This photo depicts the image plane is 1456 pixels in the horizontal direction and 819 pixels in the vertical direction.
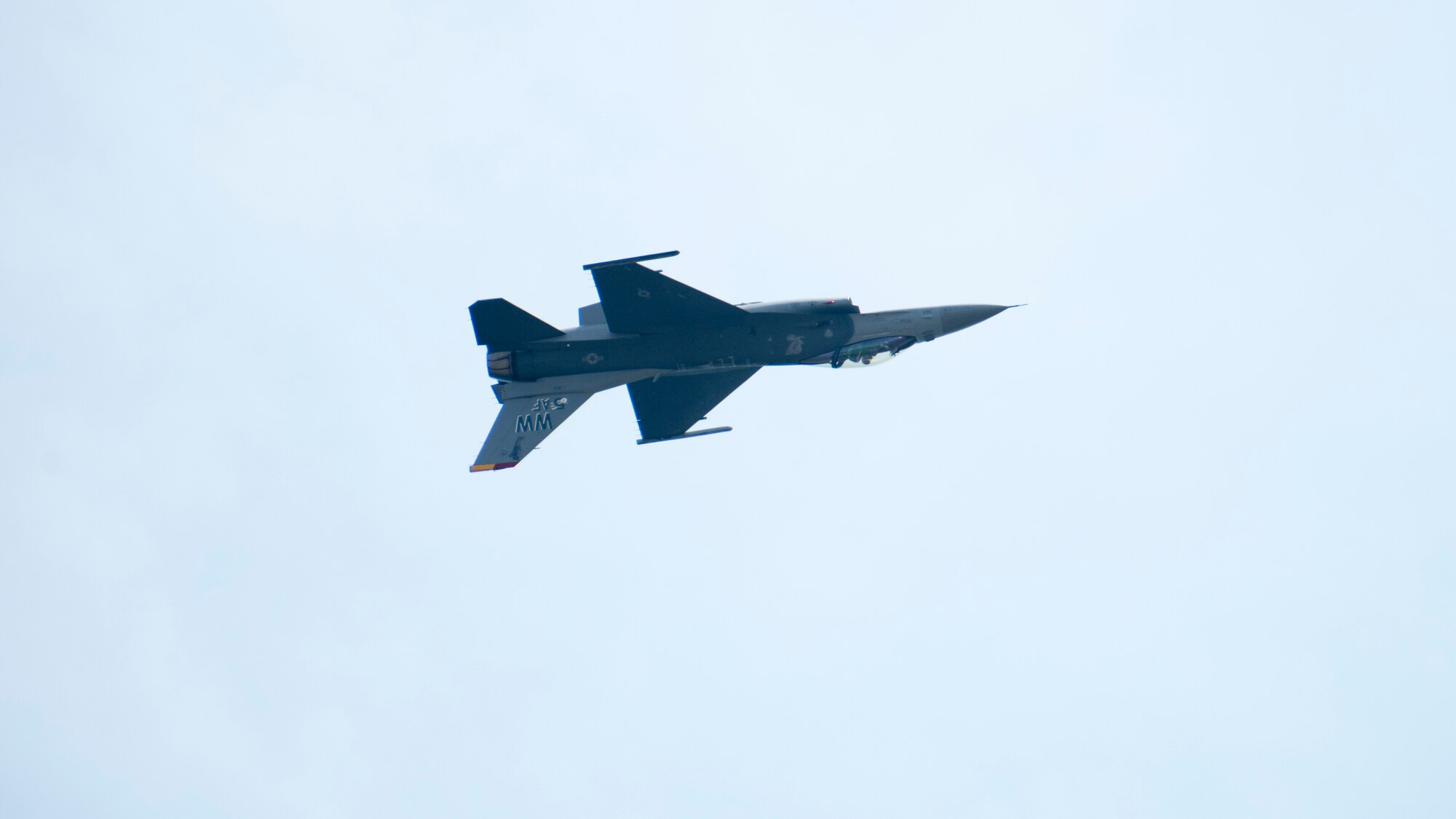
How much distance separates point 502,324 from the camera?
39.9m

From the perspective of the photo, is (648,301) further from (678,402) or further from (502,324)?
(502,324)

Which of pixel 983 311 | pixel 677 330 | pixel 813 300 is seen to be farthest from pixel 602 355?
pixel 983 311

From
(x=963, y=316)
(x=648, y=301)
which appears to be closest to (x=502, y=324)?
(x=648, y=301)

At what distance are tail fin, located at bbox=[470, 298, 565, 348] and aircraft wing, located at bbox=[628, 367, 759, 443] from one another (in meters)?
3.65

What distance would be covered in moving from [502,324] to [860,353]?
36.0ft

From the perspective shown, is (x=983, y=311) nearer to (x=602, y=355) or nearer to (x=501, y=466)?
(x=602, y=355)

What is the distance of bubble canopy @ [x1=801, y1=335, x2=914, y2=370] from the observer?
40.8 meters

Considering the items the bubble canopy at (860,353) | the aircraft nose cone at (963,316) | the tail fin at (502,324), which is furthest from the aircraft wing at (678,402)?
the aircraft nose cone at (963,316)

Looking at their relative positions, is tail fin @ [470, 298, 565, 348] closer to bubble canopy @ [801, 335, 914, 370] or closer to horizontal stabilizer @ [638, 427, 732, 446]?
horizontal stabilizer @ [638, 427, 732, 446]

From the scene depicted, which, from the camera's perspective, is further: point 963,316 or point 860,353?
point 963,316

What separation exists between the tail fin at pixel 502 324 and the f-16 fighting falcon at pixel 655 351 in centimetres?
2

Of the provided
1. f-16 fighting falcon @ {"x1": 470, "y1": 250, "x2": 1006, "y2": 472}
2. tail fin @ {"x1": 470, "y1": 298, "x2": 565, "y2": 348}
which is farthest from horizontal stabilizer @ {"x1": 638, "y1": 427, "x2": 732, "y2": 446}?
tail fin @ {"x1": 470, "y1": 298, "x2": 565, "y2": 348}

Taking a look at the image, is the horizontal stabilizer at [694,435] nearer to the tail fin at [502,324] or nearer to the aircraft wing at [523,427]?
the aircraft wing at [523,427]

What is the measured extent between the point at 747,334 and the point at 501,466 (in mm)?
8492
